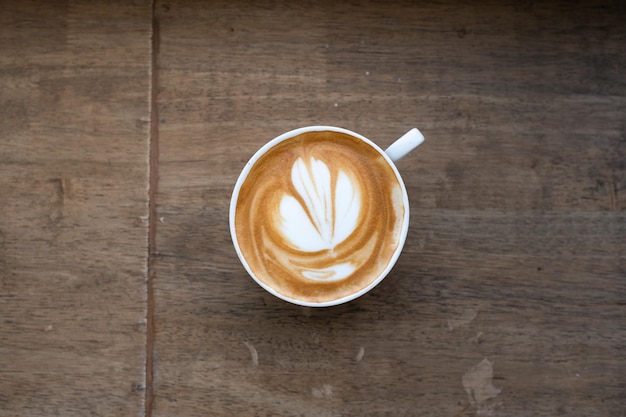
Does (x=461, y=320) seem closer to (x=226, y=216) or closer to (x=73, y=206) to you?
(x=226, y=216)

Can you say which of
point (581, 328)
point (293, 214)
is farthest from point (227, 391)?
point (581, 328)

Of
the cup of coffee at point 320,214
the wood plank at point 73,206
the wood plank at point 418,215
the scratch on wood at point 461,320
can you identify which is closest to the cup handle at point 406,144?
the cup of coffee at point 320,214

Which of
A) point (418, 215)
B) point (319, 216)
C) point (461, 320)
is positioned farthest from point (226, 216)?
point (461, 320)

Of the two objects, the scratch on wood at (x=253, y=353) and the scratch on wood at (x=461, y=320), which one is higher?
the scratch on wood at (x=461, y=320)

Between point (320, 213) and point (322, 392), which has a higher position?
point (320, 213)

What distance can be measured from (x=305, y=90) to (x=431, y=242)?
31 cm

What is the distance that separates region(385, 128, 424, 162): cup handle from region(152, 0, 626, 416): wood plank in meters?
0.11

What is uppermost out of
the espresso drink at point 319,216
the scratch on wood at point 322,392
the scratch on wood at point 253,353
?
the espresso drink at point 319,216

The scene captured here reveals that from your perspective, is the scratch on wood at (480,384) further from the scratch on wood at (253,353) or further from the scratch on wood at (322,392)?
the scratch on wood at (253,353)

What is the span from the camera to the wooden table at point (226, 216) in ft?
3.28

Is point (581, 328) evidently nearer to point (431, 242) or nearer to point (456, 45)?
point (431, 242)

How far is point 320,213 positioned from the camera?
885 millimetres

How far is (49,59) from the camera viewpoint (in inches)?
40.0

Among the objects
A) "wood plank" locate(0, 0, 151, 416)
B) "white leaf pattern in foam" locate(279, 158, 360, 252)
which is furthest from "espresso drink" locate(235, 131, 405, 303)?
"wood plank" locate(0, 0, 151, 416)
